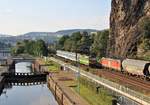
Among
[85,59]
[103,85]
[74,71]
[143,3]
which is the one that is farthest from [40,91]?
[143,3]

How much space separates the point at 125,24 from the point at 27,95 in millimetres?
62138

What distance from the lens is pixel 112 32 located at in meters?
162

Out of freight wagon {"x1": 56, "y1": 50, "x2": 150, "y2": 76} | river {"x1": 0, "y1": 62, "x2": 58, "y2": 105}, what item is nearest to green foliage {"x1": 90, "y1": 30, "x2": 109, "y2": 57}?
freight wagon {"x1": 56, "y1": 50, "x2": 150, "y2": 76}

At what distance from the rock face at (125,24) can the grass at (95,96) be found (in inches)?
2656

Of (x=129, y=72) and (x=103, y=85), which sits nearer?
(x=103, y=85)

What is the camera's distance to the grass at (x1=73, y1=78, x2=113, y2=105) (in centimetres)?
5447

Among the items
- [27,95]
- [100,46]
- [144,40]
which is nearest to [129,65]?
[27,95]

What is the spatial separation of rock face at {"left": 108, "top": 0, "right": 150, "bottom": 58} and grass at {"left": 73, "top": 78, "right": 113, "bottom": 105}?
67469 mm

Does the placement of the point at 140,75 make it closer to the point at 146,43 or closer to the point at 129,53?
the point at 146,43

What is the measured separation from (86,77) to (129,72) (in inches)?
469

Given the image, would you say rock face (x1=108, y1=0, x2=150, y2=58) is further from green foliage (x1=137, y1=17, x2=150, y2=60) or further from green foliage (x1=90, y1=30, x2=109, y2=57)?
green foliage (x1=90, y1=30, x2=109, y2=57)

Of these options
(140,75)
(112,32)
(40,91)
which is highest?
(112,32)

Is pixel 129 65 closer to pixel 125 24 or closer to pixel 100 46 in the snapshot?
pixel 125 24

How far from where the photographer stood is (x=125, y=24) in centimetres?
14650
